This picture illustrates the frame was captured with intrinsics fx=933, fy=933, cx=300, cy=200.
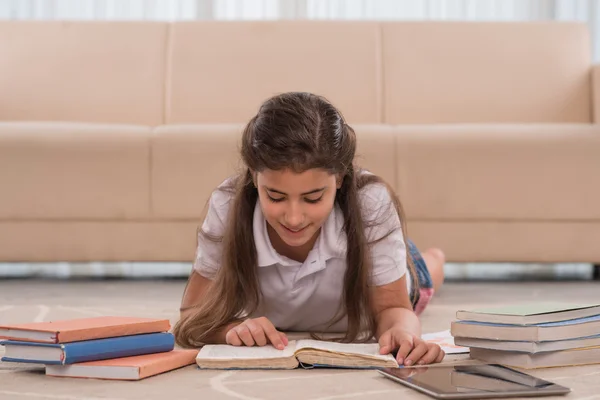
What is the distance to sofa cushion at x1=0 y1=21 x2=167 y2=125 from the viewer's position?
3758 mm

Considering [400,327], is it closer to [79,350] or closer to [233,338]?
[233,338]

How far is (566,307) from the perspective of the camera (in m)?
1.56

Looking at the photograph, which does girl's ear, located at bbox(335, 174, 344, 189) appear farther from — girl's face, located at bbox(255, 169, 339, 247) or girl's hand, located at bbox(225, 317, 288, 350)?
girl's hand, located at bbox(225, 317, 288, 350)

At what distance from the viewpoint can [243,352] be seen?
1.57 meters

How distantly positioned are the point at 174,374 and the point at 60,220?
1765 mm

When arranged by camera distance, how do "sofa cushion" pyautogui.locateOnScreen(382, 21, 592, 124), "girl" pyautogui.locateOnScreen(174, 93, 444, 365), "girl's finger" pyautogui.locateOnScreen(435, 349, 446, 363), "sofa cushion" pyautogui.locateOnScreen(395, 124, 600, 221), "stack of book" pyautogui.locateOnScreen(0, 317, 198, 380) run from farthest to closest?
"sofa cushion" pyautogui.locateOnScreen(382, 21, 592, 124) < "sofa cushion" pyautogui.locateOnScreen(395, 124, 600, 221) < "girl" pyautogui.locateOnScreen(174, 93, 444, 365) < "girl's finger" pyautogui.locateOnScreen(435, 349, 446, 363) < "stack of book" pyautogui.locateOnScreen(0, 317, 198, 380)

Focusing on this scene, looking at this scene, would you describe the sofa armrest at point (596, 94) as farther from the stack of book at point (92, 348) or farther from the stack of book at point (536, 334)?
the stack of book at point (92, 348)

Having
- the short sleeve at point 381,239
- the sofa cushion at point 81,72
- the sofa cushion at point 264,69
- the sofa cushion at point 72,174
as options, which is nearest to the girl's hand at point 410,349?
the short sleeve at point 381,239

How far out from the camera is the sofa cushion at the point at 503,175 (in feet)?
10.1

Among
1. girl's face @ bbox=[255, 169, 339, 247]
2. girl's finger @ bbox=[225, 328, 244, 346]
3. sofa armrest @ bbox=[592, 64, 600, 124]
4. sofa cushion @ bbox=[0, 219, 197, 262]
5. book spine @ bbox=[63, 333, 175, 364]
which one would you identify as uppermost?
sofa armrest @ bbox=[592, 64, 600, 124]

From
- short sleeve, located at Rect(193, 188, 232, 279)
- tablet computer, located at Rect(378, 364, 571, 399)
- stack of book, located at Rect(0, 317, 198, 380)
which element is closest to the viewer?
tablet computer, located at Rect(378, 364, 571, 399)

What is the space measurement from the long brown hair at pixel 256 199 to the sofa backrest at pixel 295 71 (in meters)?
1.84

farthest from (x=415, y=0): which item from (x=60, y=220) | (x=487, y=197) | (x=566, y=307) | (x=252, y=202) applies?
(x=566, y=307)

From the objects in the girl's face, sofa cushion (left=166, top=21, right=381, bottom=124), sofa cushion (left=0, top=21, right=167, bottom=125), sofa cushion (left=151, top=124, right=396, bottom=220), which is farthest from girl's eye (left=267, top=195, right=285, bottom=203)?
sofa cushion (left=0, top=21, right=167, bottom=125)
